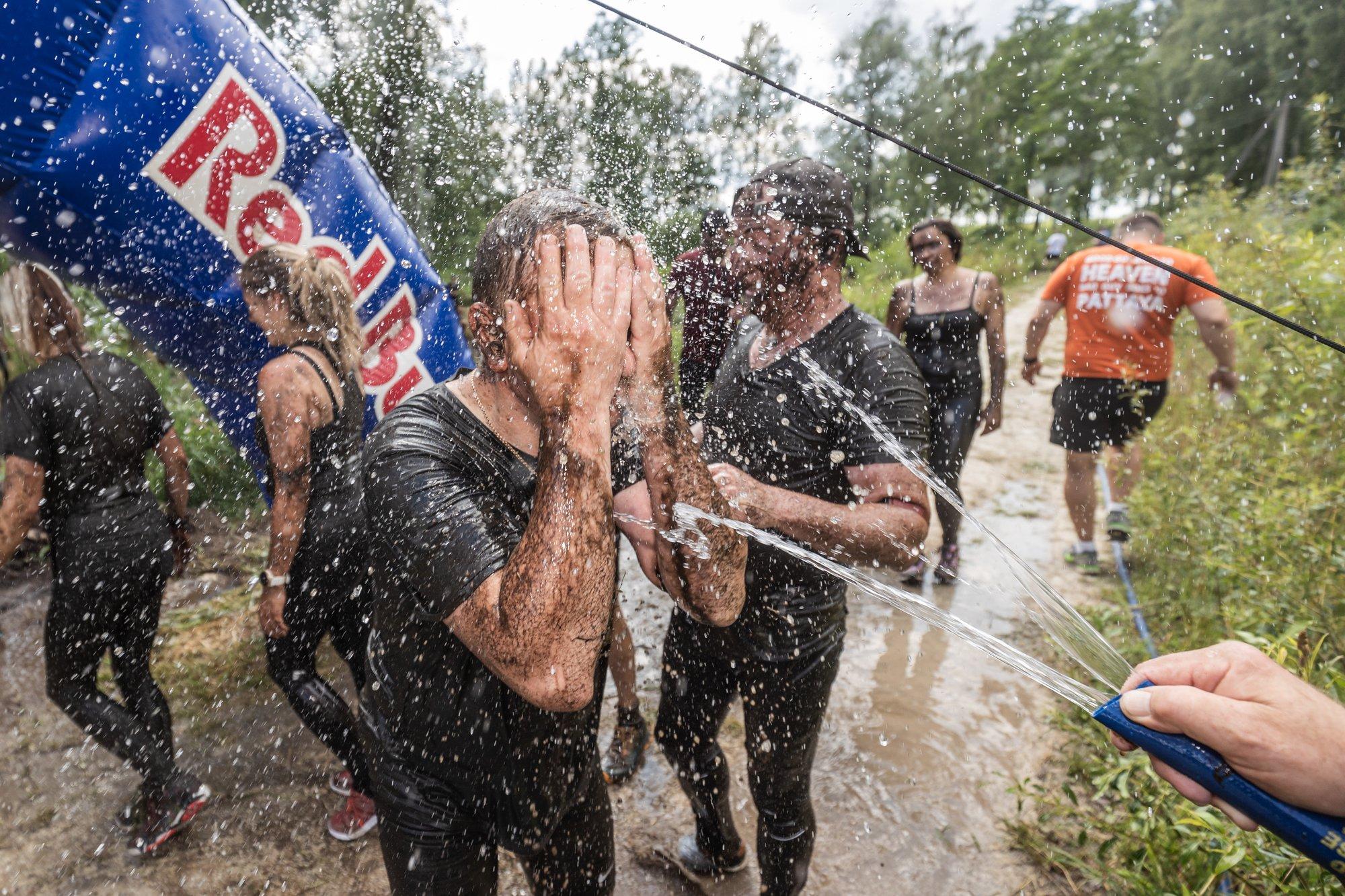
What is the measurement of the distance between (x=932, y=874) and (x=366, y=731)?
83.4 inches

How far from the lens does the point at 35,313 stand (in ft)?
8.21

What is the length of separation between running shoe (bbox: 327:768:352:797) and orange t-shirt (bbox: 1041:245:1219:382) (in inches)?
189

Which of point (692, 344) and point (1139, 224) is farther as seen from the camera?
point (1139, 224)

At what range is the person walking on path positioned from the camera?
4.16ft

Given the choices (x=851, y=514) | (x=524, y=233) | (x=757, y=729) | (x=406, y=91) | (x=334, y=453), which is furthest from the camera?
(x=406, y=91)

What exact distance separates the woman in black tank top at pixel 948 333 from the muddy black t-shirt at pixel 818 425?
2.53 m

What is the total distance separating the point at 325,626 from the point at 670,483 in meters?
1.87

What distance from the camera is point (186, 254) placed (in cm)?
321

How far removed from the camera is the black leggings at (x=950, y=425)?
4.45m

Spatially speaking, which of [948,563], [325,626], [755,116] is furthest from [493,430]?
[755,116]

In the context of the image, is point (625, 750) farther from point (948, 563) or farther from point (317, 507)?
point (948, 563)

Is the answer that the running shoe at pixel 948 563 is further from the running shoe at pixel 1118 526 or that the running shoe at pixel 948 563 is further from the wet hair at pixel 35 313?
the wet hair at pixel 35 313

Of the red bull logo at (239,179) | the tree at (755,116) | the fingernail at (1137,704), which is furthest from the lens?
the tree at (755,116)

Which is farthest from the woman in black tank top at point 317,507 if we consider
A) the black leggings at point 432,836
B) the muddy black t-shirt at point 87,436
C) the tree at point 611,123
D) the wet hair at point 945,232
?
the wet hair at point 945,232
